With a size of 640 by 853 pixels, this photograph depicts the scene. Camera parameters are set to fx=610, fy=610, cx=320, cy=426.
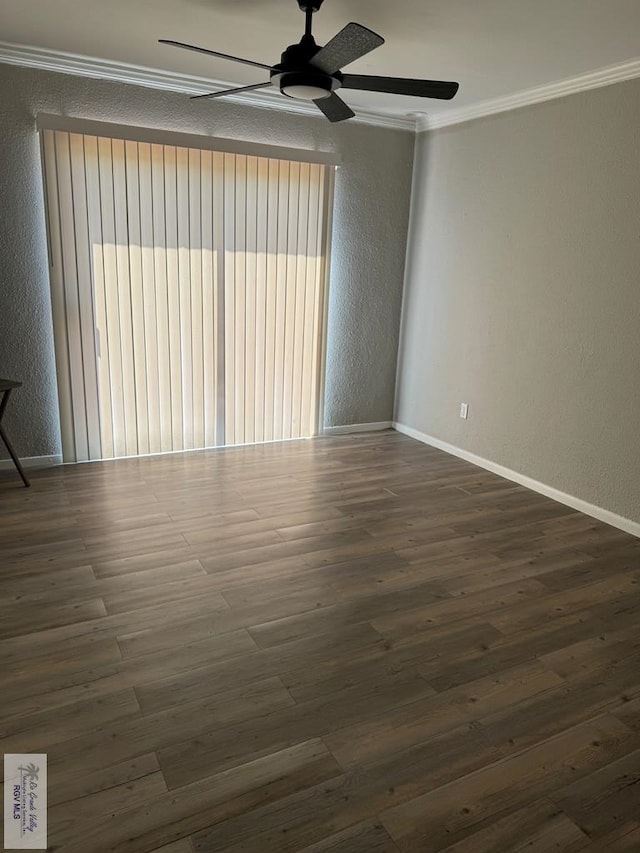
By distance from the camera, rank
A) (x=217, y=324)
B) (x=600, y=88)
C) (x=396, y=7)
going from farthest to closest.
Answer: (x=217, y=324), (x=600, y=88), (x=396, y=7)

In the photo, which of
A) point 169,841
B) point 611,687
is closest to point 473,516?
point 611,687

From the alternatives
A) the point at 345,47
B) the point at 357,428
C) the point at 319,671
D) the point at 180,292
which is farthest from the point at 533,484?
the point at 345,47

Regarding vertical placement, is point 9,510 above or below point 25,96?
below

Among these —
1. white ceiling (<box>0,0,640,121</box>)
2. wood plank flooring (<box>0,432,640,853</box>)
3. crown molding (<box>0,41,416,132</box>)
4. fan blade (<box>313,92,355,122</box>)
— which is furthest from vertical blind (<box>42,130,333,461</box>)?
fan blade (<box>313,92,355,122</box>)

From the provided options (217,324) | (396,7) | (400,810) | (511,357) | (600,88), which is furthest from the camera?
(217,324)

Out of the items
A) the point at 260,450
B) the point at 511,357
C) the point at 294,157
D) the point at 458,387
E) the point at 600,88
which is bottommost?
the point at 260,450

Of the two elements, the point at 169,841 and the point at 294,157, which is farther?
the point at 294,157

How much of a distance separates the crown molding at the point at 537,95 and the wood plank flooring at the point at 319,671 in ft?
8.18

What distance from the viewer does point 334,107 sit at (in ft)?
9.67

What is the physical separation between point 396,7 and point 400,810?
10.1 feet

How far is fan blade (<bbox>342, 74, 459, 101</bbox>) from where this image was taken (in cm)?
255

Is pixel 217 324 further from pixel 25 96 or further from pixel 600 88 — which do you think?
pixel 600 88

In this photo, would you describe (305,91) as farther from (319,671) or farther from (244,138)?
(319,671)

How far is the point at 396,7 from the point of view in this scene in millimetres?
2680
